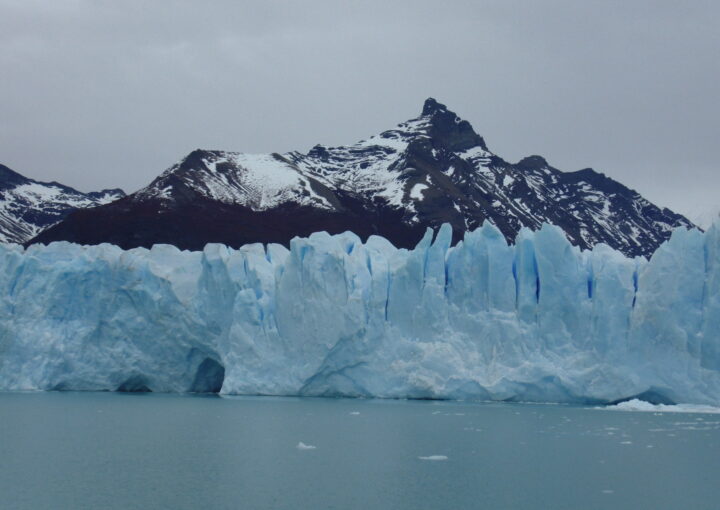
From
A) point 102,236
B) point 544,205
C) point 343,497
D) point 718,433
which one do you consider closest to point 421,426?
point 718,433

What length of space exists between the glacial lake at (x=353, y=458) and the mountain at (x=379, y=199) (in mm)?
27431

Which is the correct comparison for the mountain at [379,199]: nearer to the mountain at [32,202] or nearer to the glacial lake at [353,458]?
the glacial lake at [353,458]

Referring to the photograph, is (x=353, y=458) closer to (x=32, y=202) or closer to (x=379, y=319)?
(x=379, y=319)

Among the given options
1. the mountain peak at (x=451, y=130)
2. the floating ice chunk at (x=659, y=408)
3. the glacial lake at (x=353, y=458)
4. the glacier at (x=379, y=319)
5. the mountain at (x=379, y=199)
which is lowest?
the glacial lake at (x=353, y=458)

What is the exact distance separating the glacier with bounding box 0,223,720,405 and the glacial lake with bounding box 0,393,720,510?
1622 millimetres

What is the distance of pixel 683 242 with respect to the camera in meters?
21.5

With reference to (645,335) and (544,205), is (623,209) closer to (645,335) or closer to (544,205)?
(544,205)

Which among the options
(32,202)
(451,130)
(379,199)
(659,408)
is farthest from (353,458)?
(32,202)

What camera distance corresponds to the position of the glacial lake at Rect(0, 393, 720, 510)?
10352mm

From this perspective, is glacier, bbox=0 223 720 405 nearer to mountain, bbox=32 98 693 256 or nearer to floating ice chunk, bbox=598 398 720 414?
floating ice chunk, bbox=598 398 720 414

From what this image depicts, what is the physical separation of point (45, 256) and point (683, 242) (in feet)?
61.2

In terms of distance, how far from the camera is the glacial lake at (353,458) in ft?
34.0

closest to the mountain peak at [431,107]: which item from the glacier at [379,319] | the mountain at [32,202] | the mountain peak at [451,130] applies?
the mountain peak at [451,130]

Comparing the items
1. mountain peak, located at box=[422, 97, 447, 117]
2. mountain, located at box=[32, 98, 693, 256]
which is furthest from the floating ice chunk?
mountain peak, located at box=[422, 97, 447, 117]
